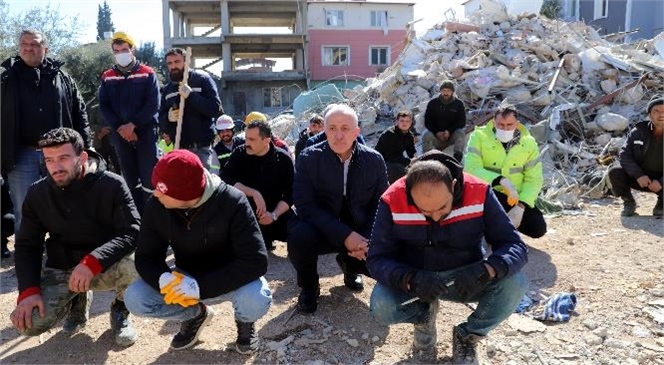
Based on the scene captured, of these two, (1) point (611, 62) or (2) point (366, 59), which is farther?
(2) point (366, 59)

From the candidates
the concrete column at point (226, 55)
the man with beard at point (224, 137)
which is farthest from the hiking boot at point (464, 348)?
the concrete column at point (226, 55)

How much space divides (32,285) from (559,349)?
111 inches

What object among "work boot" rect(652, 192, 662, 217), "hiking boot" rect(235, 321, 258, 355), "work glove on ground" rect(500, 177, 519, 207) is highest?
"work glove on ground" rect(500, 177, 519, 207)

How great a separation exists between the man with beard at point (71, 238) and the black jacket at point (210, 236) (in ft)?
0.86

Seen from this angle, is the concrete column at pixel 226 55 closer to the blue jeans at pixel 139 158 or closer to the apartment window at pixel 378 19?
the apartment window at pixel 378 19

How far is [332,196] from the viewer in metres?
3.39

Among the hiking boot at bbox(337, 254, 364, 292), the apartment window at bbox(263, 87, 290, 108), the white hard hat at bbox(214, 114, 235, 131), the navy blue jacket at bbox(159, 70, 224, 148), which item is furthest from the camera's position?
the apartment window at bbox(263, 87, 290, 108)

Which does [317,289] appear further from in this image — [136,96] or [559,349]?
[136,96]

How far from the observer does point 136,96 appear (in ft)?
15.8

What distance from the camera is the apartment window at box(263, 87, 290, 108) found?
97.3 feet

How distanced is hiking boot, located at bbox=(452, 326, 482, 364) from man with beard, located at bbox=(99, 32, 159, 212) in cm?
331

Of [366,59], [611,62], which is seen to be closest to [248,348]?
[611,62]

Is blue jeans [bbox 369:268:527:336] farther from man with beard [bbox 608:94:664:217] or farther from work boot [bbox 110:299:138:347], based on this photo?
man with beard [bbox 608:94:664:217]

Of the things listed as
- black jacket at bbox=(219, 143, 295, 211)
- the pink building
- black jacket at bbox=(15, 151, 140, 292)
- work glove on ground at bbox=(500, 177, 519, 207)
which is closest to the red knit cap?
black jacket at bbox=(15, 151, 140, 292)
